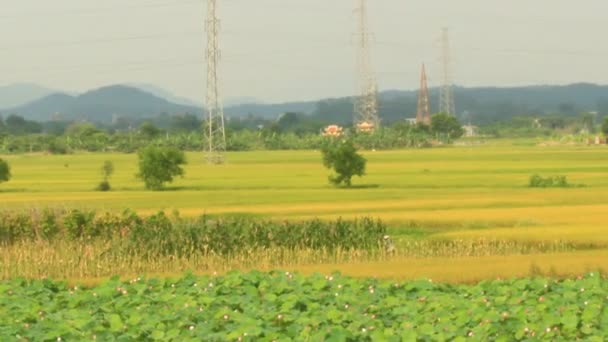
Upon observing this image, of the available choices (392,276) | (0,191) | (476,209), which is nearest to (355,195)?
(476,209)

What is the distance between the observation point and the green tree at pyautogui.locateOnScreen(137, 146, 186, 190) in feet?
159

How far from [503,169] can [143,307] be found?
51316 millimetres

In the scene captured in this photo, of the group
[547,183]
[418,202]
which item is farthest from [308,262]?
[547,183]

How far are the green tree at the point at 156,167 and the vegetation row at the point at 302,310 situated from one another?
32.4 m

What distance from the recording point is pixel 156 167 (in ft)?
160

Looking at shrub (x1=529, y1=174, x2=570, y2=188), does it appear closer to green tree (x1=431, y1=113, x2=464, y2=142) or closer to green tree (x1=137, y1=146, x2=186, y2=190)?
green tree (x1=137, y1=146, x2=186, y2=190)

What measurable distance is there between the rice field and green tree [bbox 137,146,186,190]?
672 millimetres

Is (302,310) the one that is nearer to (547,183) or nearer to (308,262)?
(308,262)

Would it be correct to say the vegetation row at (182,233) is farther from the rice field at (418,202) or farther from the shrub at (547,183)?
the shrub at (547,183)

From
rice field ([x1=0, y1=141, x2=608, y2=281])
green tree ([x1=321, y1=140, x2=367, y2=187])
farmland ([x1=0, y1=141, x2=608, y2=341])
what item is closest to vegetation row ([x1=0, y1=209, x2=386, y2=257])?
farmland ([x1=0, y1=141, x2=608, y2=341])

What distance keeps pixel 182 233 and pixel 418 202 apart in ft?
50.8

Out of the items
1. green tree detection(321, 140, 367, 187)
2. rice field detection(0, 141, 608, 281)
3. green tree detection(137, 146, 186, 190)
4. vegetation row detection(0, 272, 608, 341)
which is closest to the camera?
vegetation row detection(0, 272, 608, 341)

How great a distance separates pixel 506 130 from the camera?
16775 cm

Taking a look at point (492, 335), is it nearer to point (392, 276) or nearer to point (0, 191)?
point (392, 276)
